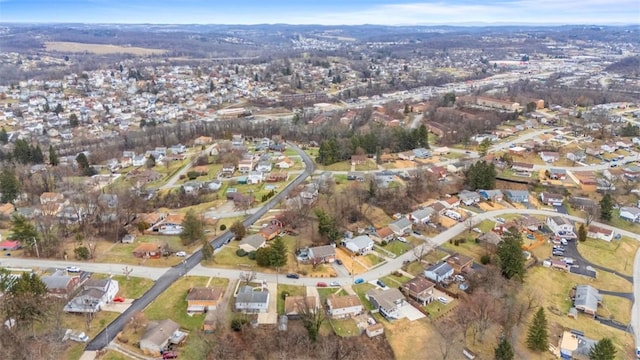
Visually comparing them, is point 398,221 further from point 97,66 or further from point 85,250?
point 97,66

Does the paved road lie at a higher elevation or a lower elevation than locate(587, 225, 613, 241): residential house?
higher

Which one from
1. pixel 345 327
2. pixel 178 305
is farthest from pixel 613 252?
pixel 178 305

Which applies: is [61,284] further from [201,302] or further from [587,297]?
[587,297]

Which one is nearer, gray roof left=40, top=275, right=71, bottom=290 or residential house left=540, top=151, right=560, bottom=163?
gray roof left=40, top=275, right=71, bottom=290

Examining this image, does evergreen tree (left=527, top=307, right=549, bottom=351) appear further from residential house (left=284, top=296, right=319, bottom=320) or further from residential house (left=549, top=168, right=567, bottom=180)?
residential house (left=549, top=168, right=567, bottom=180)

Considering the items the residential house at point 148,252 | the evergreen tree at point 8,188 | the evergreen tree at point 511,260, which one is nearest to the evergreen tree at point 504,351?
the evergreen tree at point 511,260

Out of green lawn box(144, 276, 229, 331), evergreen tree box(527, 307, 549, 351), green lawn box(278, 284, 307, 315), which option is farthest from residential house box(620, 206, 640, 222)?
green lawn box(144, 276, 229, 331)

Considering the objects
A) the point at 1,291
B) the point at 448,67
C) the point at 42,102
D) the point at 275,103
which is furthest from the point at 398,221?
the point at 448,67
